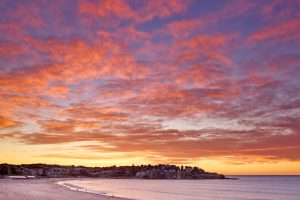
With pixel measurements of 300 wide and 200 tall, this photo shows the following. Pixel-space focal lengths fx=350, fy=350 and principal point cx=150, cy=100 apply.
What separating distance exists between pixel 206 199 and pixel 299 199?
27755 mm

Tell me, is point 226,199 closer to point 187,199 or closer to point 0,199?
point 187,199

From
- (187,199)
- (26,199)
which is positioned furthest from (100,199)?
(187,199)

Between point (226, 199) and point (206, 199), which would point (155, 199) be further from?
point (226, 199)

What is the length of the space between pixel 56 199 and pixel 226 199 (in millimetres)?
42369

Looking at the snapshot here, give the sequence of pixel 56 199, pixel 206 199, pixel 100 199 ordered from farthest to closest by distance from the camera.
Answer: pixel 206 199 → pixel 100 199 → pixel 56 199

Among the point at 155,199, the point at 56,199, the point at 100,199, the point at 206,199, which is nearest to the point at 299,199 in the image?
the point at 206,199

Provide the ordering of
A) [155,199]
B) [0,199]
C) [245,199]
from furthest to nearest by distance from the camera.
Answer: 1. [245,199]
2. [155,199]
3. [0,199]

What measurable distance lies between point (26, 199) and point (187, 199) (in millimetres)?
33964

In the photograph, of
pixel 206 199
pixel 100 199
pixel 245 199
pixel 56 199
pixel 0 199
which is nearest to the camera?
pixel 0 199

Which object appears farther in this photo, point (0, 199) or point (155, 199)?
point (155, 199)

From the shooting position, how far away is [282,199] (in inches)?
3307

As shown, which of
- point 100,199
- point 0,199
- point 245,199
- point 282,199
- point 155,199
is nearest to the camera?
point 0,199

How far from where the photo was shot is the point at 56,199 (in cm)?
4906

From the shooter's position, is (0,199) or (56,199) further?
(56,199)
